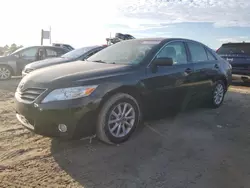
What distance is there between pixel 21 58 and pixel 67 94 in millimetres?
8229

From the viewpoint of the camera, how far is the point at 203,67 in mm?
5441

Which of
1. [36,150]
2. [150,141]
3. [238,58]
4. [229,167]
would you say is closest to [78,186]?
[36,150]

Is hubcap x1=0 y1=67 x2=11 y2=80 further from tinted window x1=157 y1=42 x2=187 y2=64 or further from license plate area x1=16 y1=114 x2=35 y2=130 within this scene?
tinted window x1=157 y1=42 x2=187 y2=64

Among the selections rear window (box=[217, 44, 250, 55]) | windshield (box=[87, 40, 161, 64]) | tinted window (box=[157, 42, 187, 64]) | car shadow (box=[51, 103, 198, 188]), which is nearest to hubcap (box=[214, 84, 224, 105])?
tinted window (box=[157, 42, 187, 64])

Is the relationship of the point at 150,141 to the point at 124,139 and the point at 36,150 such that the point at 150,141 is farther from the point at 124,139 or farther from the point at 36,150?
the point at 36,150

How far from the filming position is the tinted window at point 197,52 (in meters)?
5.30

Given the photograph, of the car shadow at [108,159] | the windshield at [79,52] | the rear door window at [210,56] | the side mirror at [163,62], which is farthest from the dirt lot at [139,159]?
the windshield at [79,52]

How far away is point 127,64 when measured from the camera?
13.9 feet

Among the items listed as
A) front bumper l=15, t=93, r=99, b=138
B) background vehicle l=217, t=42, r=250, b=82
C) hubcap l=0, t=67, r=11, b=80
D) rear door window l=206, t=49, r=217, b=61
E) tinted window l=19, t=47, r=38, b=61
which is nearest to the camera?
front bumper l=15, t=93, r=99, b=138

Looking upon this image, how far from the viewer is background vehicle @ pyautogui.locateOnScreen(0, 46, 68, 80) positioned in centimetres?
1056

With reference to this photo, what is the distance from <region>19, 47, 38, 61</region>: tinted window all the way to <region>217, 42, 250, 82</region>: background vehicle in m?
7.46

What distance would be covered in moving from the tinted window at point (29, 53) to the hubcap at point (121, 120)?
7984 millimetres

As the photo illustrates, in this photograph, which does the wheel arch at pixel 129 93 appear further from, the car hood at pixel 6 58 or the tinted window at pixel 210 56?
the car hood at pixel 6 58

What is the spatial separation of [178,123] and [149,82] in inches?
50.6
